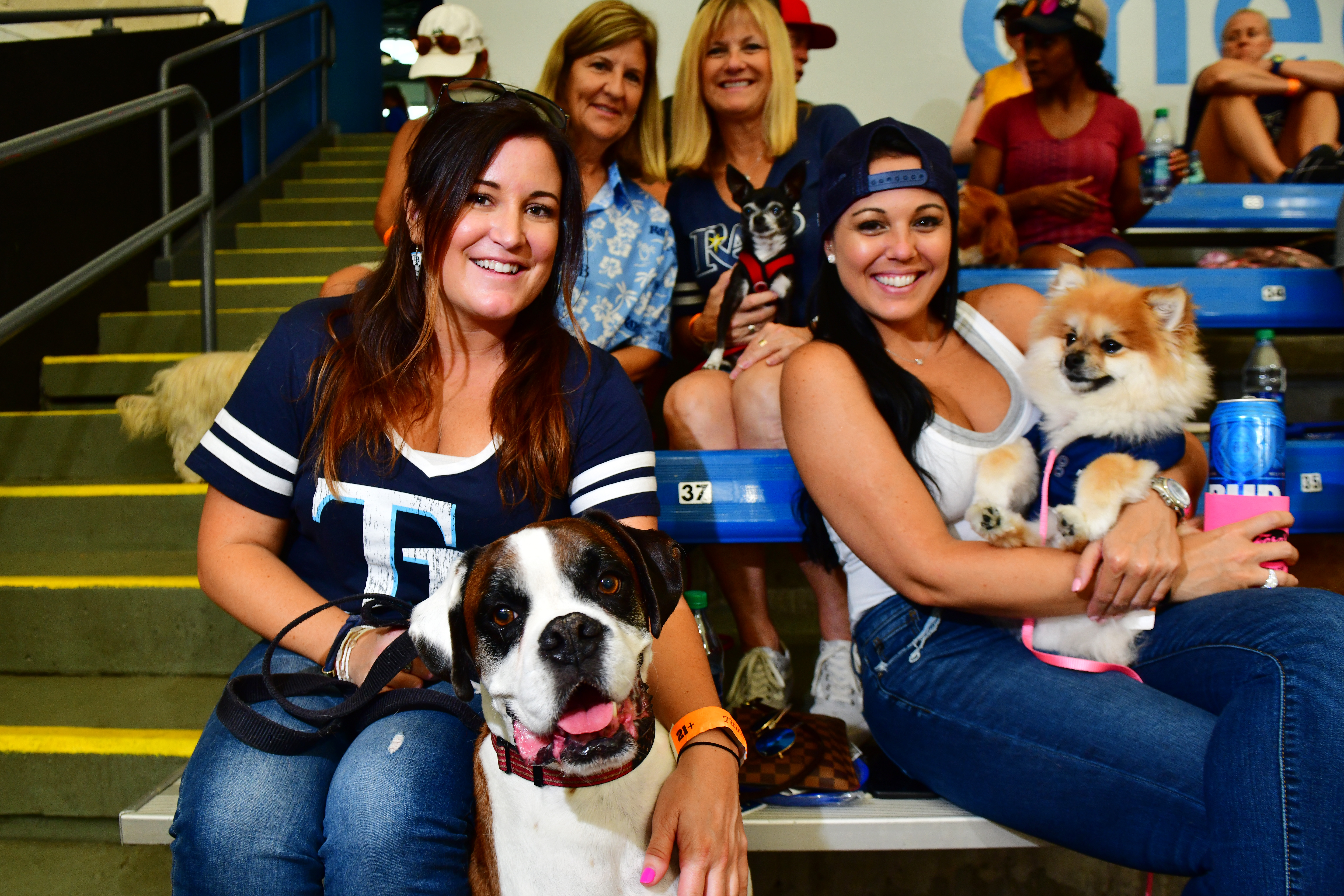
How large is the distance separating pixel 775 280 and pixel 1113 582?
1.26m

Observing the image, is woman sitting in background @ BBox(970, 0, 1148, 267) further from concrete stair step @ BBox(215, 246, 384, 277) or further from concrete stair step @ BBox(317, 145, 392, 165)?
concrete stair step @ BBox(317, 145, 392, 165)

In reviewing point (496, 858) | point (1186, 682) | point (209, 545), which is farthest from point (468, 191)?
point (1186, 682)

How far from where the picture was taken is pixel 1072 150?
10.4 ft

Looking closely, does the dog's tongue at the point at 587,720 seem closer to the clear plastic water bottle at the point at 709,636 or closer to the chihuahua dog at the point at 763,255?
the clear plastic water bottle at the point at 709,636

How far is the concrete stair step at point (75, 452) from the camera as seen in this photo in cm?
313

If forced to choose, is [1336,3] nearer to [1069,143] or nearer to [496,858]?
[1069,143]

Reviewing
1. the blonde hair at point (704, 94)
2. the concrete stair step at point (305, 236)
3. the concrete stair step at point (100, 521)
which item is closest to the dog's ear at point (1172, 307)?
the blonde hair at point (704, 94)

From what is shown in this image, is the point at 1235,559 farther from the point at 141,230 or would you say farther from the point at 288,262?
the point at 141,230

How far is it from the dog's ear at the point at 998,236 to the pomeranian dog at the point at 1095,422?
1300mm

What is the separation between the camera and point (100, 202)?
3967mm

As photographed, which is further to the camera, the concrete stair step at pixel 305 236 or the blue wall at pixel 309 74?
the blue wall at pixel 309 74

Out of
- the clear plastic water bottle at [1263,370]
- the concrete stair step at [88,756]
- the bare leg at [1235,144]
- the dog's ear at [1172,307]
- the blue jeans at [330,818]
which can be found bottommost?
the concrete stair step at [88,756]

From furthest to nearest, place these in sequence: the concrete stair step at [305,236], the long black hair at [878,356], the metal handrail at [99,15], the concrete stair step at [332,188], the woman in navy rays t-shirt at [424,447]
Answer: the concrete stair step at [332,188] < the concrete stair step at [305,236] < the metal handrail at [99,15] < the long black hair at [878,356] < the woman in navy rays t-shirt at [424,447]

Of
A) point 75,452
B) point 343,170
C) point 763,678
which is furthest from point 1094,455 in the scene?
point 343,170
